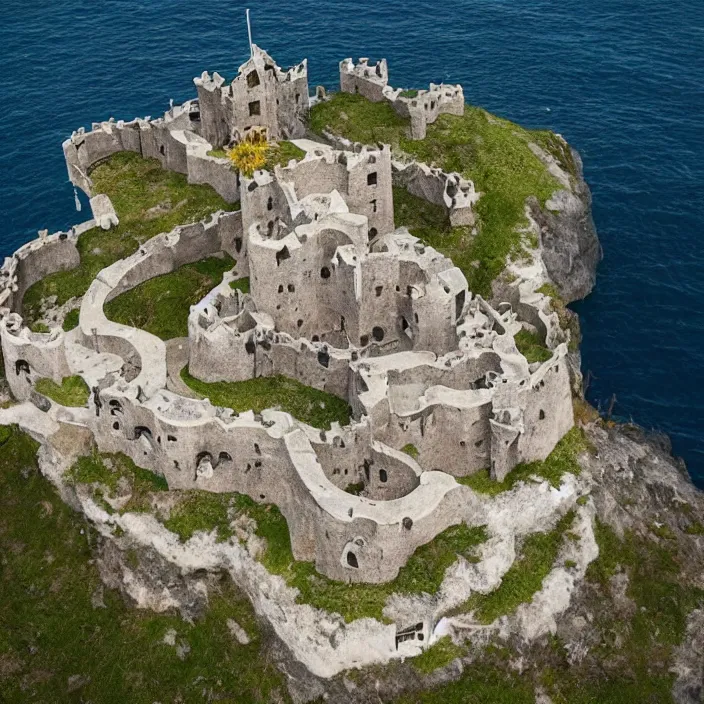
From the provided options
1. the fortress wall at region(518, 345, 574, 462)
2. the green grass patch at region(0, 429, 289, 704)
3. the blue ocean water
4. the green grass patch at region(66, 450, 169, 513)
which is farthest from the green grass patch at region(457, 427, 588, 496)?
the green grass patch at region(66, 450, 169, 513)

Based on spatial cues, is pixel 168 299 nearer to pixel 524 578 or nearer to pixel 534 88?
pixel 524 578

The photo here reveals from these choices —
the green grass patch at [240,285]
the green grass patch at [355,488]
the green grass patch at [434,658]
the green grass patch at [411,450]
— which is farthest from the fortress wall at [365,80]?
the green grass patch at [434,658]

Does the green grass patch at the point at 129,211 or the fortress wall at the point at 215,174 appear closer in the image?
the green grass patch at the point at 129,211

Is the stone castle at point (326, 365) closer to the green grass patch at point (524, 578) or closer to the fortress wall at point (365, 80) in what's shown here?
the green grass patch at point (524, 578)

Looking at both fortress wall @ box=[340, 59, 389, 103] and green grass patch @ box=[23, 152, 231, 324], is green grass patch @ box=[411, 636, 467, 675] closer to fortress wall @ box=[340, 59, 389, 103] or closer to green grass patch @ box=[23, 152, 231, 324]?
green grass patch @ box=[23, 152, 231, 324]

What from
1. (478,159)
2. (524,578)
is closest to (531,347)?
(524,578)

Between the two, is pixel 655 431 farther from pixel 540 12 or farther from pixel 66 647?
pixel 540 12
